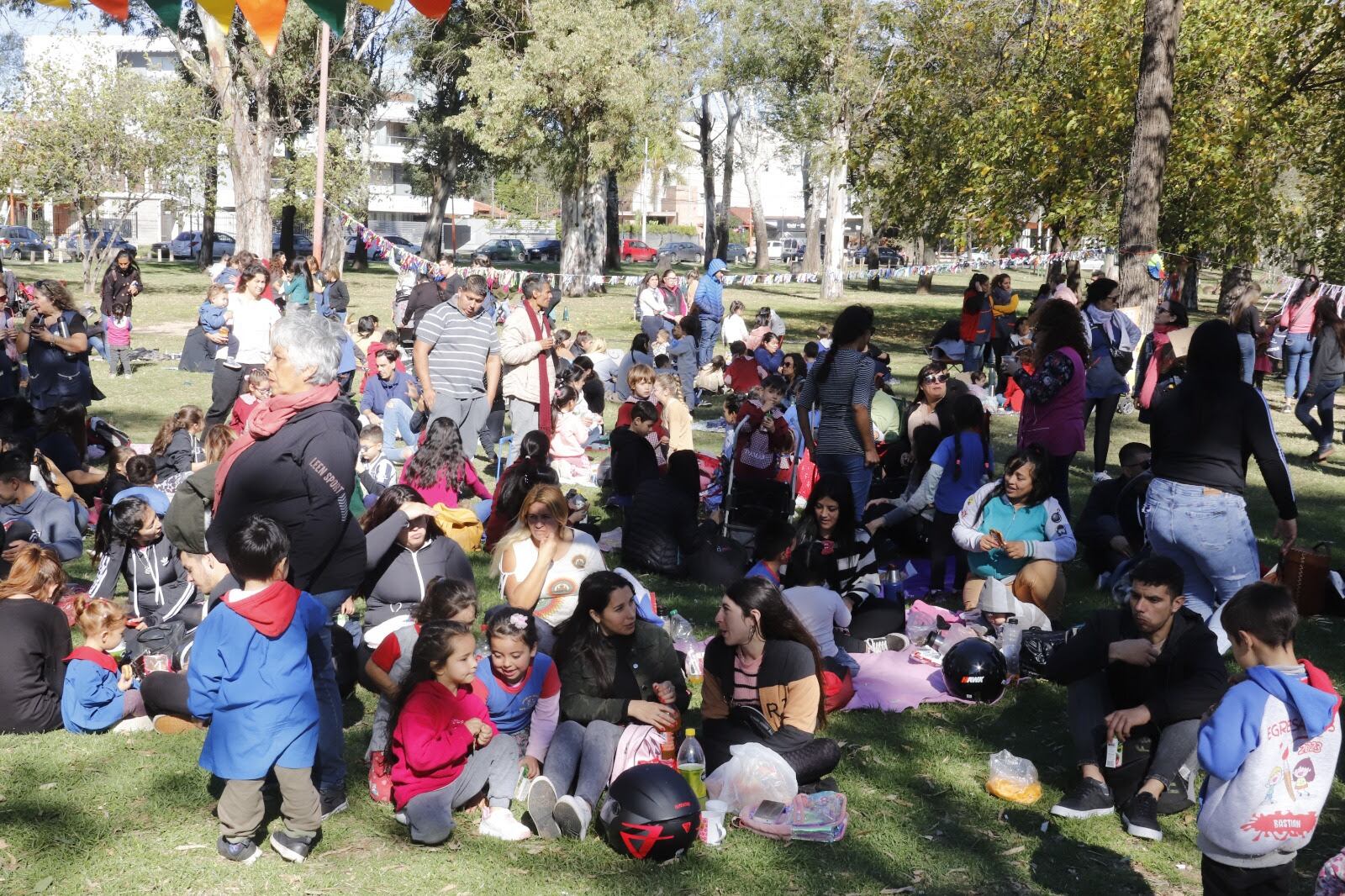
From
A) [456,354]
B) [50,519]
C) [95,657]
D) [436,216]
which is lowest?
[95,657]

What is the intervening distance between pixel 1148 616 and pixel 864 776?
1.48 meters

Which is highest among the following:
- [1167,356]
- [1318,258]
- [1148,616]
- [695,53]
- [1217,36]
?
[695,53]

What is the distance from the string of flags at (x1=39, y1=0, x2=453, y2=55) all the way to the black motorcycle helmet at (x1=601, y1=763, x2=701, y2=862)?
9.77 feet

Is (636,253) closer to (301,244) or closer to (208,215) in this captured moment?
(301,244)

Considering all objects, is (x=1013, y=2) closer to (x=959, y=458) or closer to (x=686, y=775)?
(x=959, y=458)

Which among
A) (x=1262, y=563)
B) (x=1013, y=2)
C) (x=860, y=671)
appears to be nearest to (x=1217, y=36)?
(x=1013, y=2)

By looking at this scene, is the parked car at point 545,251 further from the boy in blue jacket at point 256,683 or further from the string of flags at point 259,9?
the boy in blue jacket at point 256,683

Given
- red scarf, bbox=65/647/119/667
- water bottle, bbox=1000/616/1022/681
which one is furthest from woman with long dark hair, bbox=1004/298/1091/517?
red scarf, bbox=65/647/119/667

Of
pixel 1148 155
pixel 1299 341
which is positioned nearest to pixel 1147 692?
pixel 1299 341

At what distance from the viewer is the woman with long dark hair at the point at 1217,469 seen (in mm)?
5621

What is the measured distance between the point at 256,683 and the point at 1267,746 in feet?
11.0

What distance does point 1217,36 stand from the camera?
20344 millimetres

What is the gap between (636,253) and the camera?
2494 inches

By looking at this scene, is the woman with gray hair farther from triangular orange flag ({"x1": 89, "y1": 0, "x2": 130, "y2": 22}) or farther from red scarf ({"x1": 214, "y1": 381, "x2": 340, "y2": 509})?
triangular orange flag ({"x1": 89, "y1": 0, "x2": 130, "y2": 22})
